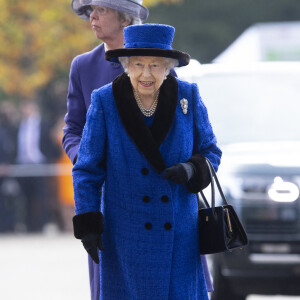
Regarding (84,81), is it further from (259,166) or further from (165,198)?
(259,166)

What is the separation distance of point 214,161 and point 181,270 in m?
0.48

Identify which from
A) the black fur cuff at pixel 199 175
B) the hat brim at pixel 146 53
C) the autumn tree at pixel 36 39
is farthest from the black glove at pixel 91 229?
the autumn tree at pixel 36 39

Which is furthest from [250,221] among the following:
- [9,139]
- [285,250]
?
[9,139]

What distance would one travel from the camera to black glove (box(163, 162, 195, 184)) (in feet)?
14.9

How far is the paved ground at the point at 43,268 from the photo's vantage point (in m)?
9.64

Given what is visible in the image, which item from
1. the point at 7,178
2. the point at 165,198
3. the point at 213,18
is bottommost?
the point at 165,198

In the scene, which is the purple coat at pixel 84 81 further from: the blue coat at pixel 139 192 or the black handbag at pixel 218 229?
the black handbag at pixel 218 229

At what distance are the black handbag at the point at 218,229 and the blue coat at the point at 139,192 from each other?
60 millimetres

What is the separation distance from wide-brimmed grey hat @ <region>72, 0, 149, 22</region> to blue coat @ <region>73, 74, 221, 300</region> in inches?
29.5

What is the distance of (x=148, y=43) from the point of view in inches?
184

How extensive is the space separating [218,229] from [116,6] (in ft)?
4.12

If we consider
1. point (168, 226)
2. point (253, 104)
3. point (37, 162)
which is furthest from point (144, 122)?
point (37, 162)

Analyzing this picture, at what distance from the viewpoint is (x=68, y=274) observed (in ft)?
36.1

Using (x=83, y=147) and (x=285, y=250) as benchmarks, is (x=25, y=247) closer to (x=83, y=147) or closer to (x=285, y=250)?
(x=285, y=250)
